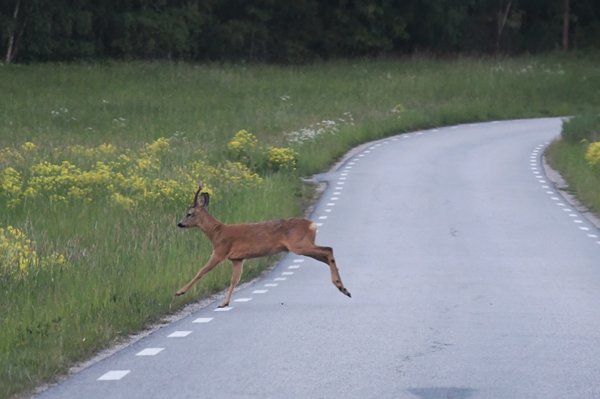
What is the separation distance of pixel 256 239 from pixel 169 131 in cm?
2974

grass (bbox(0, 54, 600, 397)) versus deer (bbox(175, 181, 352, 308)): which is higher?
deer (bbox(175, 181, 352, 308))

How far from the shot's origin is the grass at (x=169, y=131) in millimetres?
14297

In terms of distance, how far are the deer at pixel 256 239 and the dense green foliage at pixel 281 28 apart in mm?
59686

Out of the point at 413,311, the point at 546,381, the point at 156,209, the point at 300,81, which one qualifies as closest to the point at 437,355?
the point at 546,381

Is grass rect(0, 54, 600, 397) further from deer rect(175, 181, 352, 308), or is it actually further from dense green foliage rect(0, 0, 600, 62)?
dense green foliage rect(0, 0, 600, 62)

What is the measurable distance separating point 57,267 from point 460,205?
1414 cm

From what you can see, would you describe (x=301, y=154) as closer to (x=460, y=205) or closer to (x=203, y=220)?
(x=460, y=205)

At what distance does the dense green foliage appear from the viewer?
3000 inches

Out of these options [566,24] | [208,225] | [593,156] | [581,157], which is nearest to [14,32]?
[566,24]

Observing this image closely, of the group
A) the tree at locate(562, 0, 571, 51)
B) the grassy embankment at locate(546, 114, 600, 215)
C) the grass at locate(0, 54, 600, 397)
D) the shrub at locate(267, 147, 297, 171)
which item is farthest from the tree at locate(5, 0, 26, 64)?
the shrub at locate(267, 147, 297, 171)

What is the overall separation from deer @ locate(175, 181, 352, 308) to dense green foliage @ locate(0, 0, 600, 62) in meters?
59.7

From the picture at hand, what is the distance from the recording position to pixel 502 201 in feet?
98.4

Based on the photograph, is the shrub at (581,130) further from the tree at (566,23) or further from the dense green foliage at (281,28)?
the tree at (566,23)

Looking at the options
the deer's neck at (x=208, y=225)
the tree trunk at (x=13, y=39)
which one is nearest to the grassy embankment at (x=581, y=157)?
the deer's neck at (x=208, y=225)
